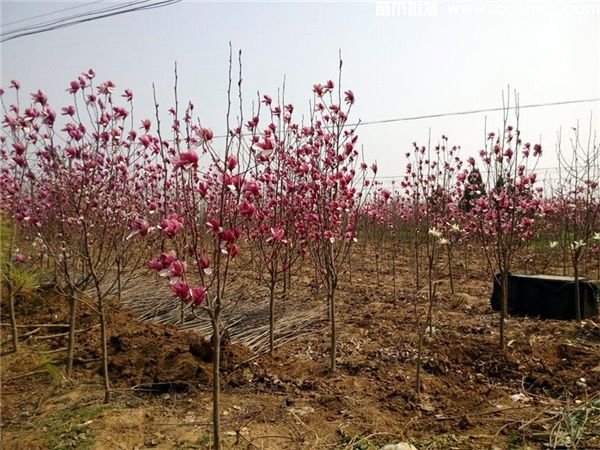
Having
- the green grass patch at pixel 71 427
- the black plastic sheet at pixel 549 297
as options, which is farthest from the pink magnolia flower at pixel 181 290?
the black plastic sheet at pixel 549 297

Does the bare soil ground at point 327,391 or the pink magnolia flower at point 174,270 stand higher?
the pink magnolia flower at point 174,270

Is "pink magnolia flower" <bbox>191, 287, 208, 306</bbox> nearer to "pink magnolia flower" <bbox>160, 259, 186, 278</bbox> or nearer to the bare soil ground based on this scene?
"pink magnolia flower" <bbox>160, 259, 186, 278</bbox>

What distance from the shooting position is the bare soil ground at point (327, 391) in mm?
2840

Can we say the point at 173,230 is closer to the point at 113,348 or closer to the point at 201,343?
the point at 201,343

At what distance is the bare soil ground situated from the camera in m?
2.84

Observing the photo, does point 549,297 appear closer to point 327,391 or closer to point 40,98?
point 327,391

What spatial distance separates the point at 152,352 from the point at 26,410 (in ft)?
3.43

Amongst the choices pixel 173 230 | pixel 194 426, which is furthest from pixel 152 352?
pixel 173 230

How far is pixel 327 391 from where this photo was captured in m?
3.52

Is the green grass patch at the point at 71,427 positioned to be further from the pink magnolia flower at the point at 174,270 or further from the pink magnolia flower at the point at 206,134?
the pink magnolia flower at the point at 206,134

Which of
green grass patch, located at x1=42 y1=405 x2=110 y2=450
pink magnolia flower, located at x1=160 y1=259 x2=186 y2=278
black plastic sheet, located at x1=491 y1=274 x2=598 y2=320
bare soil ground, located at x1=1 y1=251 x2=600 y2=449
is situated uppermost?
pink magnolia flower, located at x1=160 y1=259 x2=186 y2=278

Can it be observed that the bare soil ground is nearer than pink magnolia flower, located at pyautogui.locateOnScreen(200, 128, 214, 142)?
No

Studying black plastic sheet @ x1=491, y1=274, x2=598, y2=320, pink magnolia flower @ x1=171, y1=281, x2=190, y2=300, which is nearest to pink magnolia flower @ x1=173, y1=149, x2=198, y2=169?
pink magnolia flower @ x1=171, y1=281, x2=190, y2=300

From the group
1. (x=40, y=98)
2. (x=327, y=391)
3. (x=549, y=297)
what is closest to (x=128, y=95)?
(x=40, y=98)
